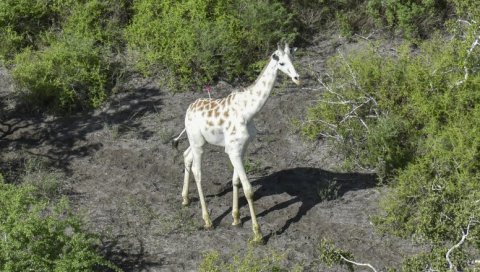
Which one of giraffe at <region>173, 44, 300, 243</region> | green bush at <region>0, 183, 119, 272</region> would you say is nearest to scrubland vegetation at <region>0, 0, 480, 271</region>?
green bush at <region>0, 183, 119, 272</region>

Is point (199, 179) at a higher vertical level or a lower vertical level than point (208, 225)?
higher

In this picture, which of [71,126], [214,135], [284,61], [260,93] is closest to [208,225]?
[214,135]

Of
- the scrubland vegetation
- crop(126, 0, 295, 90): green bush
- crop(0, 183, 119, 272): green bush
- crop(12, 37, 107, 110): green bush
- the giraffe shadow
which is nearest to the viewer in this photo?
crop(0, 183, 119, 272): green bush

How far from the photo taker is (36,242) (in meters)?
8.61

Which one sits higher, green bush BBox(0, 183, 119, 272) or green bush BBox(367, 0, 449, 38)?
green bush BBox(367, 0, 449, 38)

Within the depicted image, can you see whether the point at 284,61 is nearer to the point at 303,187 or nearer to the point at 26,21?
the point at 303,187

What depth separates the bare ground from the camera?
9742 millimetres

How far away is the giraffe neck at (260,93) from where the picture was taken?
9711 millimetres

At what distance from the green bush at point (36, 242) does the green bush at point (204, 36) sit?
17.0 ft

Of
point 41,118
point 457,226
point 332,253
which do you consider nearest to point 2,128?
point 41,118

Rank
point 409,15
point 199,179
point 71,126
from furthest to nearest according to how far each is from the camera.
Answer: point 409,15, point 71,126, point 199,179

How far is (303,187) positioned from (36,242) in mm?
4138

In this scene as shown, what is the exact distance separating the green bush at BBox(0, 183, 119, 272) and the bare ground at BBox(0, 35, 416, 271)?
849 millimetres

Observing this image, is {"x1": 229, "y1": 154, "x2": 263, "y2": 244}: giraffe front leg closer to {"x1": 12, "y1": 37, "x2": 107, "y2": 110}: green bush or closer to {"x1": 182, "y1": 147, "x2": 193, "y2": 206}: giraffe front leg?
{"x1": 182, "y1": 147, "x2": 193, "y2": 206}: giraffe front leg
